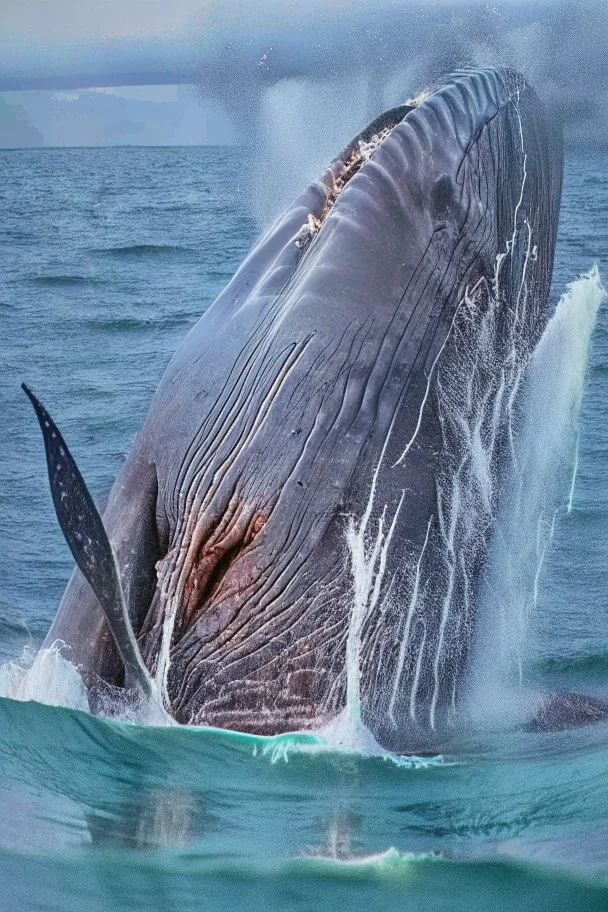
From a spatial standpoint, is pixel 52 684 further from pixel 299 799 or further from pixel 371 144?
pixel 371 144

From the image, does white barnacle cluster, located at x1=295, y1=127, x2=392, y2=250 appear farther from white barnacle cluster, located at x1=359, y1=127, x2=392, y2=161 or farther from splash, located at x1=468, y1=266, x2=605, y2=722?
splash, located at x1=468, y1=266, x2=605, y2=722

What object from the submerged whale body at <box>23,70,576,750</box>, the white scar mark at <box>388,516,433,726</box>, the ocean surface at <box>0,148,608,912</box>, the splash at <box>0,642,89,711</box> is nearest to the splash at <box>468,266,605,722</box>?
the ocean surface at <box>0,148,608,912</box>

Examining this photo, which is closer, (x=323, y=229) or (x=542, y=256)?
(x=323, y=229)

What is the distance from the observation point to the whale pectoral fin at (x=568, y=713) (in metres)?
6.48

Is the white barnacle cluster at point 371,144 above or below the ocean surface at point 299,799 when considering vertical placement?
above

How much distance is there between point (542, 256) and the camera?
25.4ft

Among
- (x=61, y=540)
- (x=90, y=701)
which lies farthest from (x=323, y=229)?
(x=61, y=540)

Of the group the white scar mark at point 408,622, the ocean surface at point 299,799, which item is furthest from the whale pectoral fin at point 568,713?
the white scar mark at point 408,622

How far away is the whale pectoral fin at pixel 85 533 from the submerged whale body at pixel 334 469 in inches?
8.5

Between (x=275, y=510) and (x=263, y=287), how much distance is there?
1283mm

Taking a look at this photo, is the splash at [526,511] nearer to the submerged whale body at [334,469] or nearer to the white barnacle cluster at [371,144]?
the submerged whale body at [334,469]

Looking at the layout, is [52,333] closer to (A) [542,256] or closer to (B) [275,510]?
(A) [542,256]

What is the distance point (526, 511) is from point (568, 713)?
1948mm

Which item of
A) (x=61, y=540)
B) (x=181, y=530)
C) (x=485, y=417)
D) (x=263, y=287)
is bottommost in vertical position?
(x=61, y=540)
